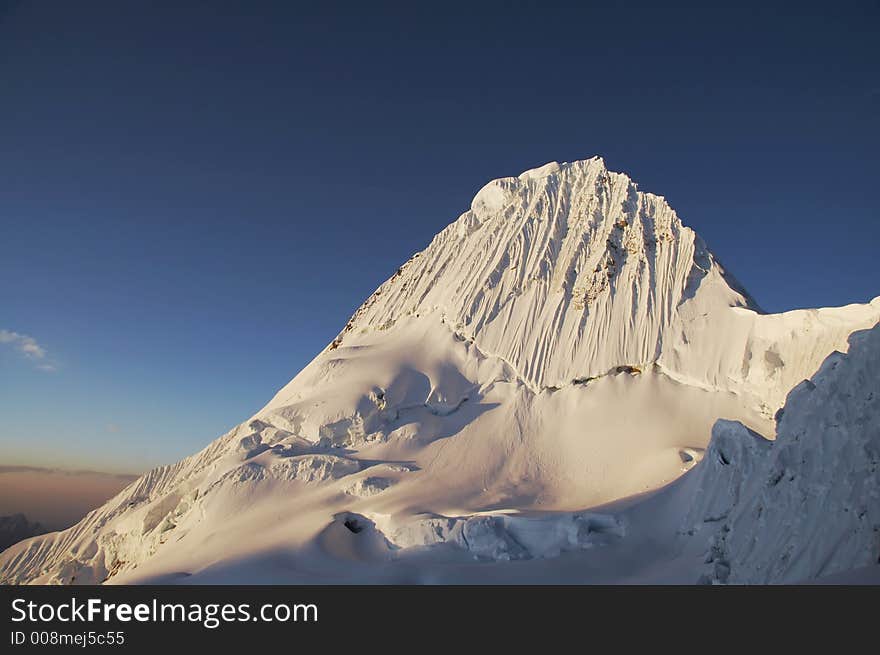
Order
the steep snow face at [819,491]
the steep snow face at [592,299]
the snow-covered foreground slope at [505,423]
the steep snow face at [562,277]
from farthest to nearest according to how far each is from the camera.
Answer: the steep snow face at [562,277] < the steep snow face at [592,299] < the snow-covered foreground slope at [505,423] < the steep snow face at [819,491]

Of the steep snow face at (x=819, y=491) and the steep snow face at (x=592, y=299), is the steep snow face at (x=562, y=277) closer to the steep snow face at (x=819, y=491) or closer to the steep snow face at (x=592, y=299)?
the steep snow face at (x=592, y=299)

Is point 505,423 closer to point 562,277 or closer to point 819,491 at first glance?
point 562,277

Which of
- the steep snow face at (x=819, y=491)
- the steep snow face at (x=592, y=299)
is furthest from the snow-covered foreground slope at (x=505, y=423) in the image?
the steep snow face at (x=819, y=491)

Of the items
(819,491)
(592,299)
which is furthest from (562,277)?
(819,491)
